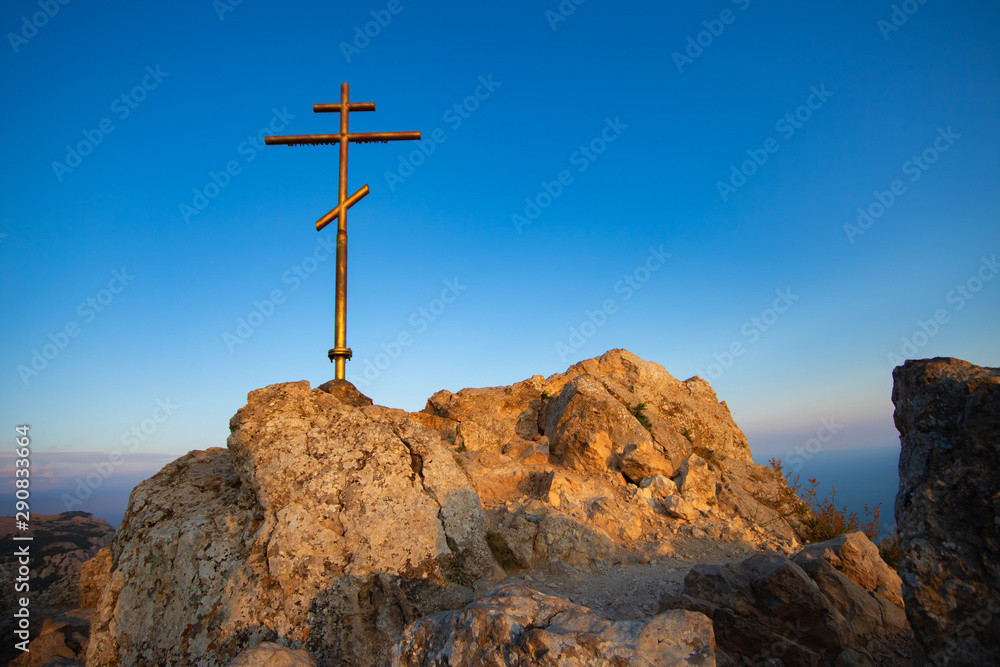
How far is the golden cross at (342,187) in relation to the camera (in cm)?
1035

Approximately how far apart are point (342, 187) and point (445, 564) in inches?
316

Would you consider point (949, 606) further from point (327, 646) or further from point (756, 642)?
point (327, 646)

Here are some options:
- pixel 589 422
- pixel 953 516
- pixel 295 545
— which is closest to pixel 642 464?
pixel 589 422

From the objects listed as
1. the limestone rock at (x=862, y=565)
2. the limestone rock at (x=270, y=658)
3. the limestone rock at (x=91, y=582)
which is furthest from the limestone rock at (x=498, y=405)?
the limestone rock at (x=91, y=582)

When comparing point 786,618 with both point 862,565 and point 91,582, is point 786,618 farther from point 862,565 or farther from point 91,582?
point 91,582

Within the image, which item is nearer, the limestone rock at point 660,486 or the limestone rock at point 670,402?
the limestone rock at point 660,486

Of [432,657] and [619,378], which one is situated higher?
[619,378]

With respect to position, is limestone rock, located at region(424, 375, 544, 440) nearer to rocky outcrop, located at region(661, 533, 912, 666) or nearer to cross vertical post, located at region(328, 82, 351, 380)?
cross vertical post, located at region(328, 82, 351, 380)

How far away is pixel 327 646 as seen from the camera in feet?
19.0

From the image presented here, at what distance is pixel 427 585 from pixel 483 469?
159 inches

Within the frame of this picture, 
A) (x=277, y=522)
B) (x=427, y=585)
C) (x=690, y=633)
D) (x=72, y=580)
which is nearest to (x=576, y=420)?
(x=427, y=585)

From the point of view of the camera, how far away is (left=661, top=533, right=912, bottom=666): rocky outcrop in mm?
5516

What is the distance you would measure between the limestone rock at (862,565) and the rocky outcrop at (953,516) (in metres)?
3.00

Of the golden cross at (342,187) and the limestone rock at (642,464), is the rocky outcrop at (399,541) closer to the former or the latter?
the limestone rock at (642,464)
